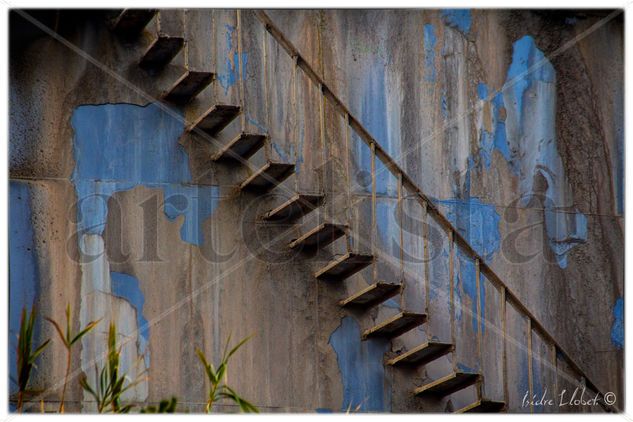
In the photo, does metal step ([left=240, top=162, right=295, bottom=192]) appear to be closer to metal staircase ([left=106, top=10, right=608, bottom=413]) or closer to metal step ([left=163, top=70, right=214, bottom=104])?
metal staircase ([left=106, top=10, right=608, bottom=413])

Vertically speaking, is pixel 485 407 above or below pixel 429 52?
below

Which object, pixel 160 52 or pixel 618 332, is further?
pixel 618 332

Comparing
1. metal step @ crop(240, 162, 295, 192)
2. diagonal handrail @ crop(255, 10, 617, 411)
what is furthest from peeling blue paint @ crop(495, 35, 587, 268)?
metal step @ crop(240, 162, 295, 192)

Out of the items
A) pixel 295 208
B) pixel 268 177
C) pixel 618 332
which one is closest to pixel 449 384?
pixel 295 208

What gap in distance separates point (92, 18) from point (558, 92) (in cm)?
487

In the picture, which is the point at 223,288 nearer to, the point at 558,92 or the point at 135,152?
the point at 135,152

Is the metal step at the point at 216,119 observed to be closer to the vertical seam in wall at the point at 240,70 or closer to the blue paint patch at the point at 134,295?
the vertical seam in wall at the point at 240,70

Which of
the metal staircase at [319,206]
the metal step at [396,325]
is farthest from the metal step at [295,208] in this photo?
the metal step at [396,325]

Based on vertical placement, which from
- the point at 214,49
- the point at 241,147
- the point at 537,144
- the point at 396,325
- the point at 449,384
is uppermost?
the point at 214,49

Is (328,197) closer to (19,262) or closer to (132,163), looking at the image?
(132,163)

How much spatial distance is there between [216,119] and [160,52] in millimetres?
777

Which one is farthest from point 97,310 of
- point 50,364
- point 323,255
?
point 323,255

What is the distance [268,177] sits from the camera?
1058 centimetres

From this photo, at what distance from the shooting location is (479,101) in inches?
482
